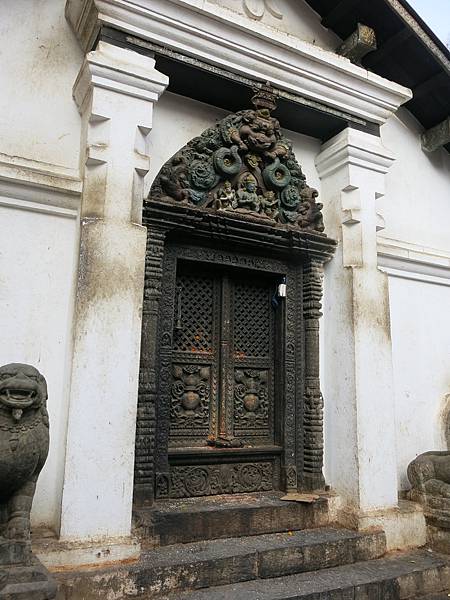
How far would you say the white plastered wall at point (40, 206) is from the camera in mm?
3592

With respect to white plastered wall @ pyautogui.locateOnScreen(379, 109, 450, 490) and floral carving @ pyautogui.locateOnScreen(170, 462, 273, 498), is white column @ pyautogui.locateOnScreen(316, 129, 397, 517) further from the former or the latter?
floral carving @ pyautogui.locateOnScreen(170, 462, 273, 498)

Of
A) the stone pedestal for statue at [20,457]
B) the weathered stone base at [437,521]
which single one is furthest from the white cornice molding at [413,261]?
the stone pedestal for statue at [20,457]

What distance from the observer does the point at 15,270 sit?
365 centimetres

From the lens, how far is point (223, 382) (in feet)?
15.1

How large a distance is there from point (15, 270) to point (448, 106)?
5162 mm

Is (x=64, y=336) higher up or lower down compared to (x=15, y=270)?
lower down

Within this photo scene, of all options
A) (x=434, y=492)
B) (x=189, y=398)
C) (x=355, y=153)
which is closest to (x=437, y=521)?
(x=434, y=492)

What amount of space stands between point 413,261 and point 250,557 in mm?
3692

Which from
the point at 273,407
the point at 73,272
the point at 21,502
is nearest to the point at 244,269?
the point at 273,407

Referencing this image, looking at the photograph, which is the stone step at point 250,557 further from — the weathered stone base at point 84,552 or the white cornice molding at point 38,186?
the white cornice molding at point 38,186

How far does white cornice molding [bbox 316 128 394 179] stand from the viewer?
4.97m

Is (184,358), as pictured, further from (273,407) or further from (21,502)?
(21,502)

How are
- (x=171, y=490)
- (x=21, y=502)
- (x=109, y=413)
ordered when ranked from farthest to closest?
(x=171, y=490)
(x=109, y=413)
(x=21, y=502)

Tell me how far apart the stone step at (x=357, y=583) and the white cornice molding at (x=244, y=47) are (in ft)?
13.4
